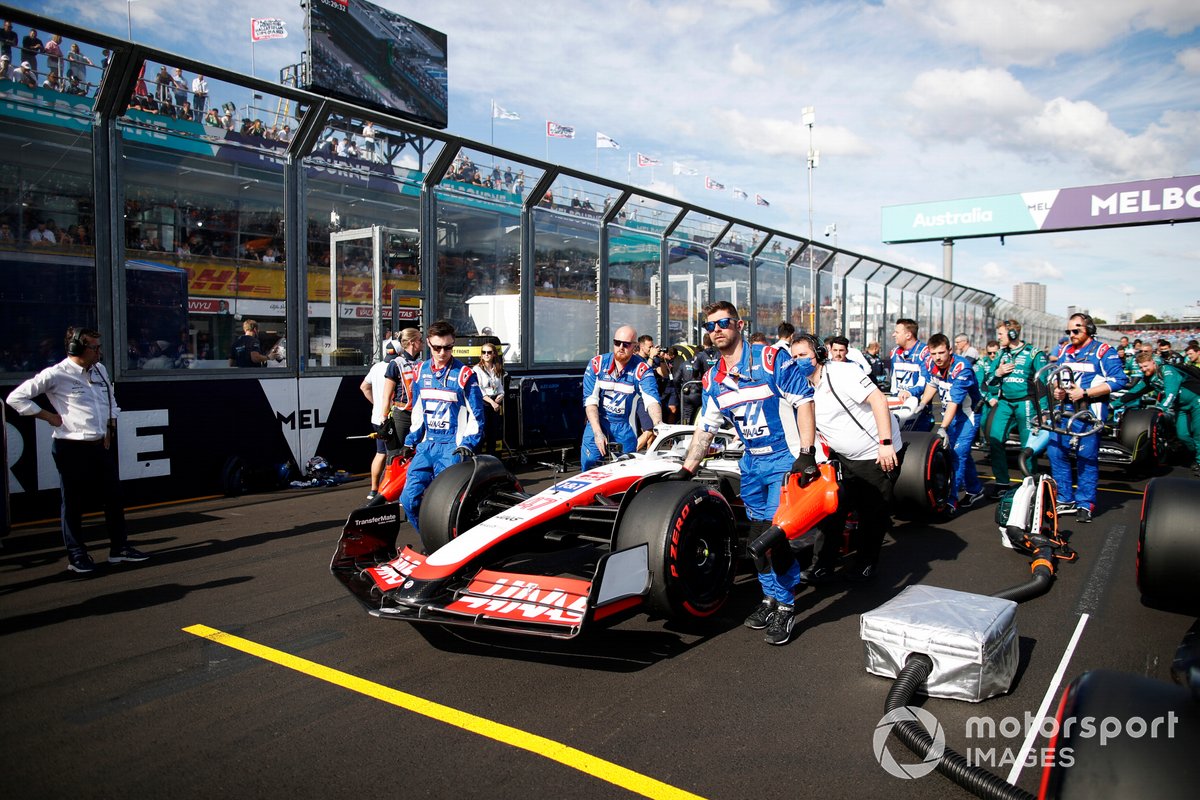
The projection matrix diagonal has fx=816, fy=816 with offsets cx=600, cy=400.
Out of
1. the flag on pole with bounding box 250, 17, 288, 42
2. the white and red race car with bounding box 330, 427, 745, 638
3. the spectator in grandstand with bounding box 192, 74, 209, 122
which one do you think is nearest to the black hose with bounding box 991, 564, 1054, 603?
the white and red race car with bounding box 330, 427, 745, 638

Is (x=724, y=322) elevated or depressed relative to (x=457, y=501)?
elevated

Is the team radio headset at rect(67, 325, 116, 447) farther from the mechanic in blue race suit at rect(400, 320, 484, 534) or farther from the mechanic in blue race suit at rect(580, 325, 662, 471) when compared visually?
the mechanic in blue race suit at rect(580, 325, 662, 471)

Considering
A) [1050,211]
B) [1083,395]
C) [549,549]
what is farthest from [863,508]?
[1050,211]

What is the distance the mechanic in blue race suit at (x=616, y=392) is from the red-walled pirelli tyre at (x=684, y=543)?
2662 mm

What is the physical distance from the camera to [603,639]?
4.41 metres

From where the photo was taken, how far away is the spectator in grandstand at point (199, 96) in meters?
8.88

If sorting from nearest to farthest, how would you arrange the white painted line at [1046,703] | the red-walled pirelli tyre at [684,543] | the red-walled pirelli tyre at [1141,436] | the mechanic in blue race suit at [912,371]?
the white painted line at [1046,703] → the red-walled pirelli tyre at [684,543] → the mechanic in blue race suit at [912,371] → the red-walled pirelli tyre at [1141,436]

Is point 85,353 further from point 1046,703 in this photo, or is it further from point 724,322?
point 1046,703

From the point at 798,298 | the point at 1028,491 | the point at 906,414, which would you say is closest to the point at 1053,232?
the point at 798,298

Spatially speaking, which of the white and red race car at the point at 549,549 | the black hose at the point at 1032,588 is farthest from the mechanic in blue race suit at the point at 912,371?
the white and red race car at the point at 549,549

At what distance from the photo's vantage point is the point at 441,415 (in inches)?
232

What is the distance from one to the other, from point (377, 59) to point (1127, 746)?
29827 mm

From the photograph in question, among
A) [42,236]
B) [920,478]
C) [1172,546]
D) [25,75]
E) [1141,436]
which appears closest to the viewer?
[1172,546]

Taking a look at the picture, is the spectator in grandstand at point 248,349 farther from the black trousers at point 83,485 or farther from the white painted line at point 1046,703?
the white painted line at point 1046,703
